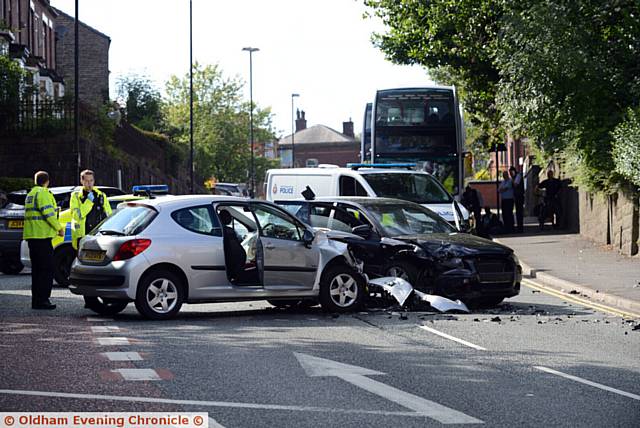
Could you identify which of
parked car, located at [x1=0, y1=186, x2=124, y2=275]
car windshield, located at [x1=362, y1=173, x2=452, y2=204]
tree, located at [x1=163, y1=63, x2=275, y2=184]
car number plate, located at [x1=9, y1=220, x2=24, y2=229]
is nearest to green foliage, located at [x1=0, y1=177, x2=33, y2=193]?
Answer: parked car, located at [x1=0, y1=186, x2=124, y2=275]

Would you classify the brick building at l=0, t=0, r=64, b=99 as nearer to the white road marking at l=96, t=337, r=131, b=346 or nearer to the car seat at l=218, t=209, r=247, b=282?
the car seat at l=218, t=209, r=247, b=282

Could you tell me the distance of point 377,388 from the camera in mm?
8750

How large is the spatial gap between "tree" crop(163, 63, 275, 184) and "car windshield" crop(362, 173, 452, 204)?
6337 cm

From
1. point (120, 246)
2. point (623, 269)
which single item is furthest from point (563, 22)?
point (120, 246)

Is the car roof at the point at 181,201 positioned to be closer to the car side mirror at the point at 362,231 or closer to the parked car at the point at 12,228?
the car side mirror at the point at 362,231

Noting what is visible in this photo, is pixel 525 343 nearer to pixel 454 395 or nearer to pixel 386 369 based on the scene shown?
pixel 386 369

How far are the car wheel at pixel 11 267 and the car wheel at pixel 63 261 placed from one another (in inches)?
163

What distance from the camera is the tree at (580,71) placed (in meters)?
25.4

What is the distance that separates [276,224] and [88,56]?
191 feet

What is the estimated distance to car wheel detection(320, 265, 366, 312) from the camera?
47.6 feet

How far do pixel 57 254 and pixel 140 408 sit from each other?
11.2 m

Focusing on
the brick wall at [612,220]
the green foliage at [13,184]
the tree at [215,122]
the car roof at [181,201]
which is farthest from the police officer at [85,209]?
the tree at [215,122]

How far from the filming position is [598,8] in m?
26.1

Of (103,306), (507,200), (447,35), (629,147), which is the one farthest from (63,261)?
(447,35)
